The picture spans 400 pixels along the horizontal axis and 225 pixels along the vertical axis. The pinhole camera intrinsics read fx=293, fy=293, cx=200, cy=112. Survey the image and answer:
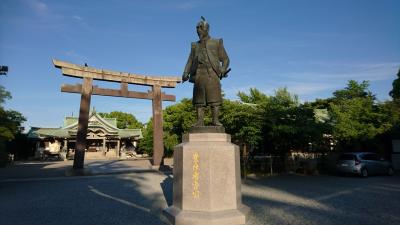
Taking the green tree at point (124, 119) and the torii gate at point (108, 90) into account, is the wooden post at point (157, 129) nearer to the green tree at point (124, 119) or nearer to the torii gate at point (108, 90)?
the torii gate at point (108, 90)

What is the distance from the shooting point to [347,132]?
18.3 m

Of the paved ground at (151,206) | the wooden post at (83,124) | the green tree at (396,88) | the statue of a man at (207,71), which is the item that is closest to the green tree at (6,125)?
the paved ground at (151,206)

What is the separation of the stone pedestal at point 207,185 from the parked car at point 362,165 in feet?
43.6

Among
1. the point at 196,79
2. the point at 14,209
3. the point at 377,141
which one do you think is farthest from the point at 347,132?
the point at 14,209

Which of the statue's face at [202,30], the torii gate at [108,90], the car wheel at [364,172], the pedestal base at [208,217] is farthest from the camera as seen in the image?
the car wheel at [364,172]

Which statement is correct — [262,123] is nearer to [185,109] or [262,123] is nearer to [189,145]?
[189,145]

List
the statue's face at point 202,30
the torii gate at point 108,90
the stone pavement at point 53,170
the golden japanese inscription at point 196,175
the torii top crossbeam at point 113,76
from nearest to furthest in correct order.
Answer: the golden japanese inscription at point 196,175 → the statue's face at point 202,30 → the torii top crossbeam at point 113,76 → the torii gate at point 108,90 → the stone pavement at point 53,170

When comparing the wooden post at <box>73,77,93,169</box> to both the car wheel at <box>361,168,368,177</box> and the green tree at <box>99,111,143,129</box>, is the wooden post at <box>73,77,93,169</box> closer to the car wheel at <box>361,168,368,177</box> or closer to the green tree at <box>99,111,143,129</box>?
the car wheel at <box>361,168,368,177</box>

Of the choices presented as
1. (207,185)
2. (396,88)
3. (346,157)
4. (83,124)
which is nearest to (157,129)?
(83,124)

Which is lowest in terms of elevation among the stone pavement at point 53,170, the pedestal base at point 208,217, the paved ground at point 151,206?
the paved ground at point 151,206

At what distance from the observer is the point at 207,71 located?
673 cm

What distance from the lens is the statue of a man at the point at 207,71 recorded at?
668cm

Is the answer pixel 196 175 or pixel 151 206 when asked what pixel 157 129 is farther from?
pixel 196 175

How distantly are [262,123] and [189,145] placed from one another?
10533 mm
